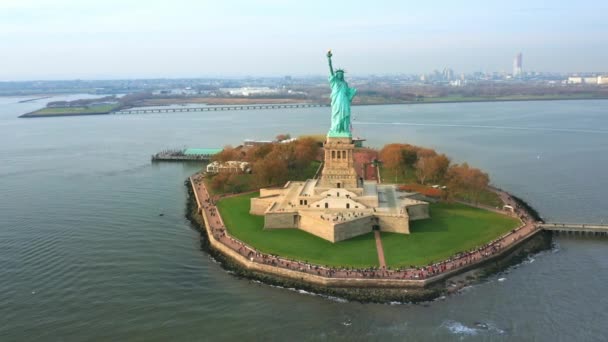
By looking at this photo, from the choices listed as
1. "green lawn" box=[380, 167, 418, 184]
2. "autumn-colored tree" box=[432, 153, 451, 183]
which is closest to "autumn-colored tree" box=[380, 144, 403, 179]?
"green lawn" box=[380, 167, 418, 184]

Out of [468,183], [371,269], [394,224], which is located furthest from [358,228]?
[468,183]

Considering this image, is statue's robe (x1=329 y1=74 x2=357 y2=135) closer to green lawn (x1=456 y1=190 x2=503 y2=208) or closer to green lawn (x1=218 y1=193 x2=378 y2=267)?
green lawn (x1=218 y1=193 x2=378 y2=267)

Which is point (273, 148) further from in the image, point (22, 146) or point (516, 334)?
point (22, 146)

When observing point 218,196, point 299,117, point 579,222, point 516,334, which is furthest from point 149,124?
point 516,334

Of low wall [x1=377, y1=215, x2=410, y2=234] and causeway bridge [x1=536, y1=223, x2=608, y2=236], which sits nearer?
low wall [x1=377, y1=215, x2=410, y2=234]

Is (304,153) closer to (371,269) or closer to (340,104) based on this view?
(340,104)

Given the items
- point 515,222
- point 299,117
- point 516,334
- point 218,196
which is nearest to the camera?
point 516,334

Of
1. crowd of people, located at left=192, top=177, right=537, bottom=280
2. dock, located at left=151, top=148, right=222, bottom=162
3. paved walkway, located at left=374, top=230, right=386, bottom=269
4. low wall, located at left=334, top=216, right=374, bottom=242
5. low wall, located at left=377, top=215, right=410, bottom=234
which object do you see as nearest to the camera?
crowd of people, located at left=192, top=177, right=537, bottom=280

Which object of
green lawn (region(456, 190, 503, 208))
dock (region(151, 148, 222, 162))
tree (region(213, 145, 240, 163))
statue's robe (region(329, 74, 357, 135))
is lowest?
green lawn (region(456, 190, 503, 208))
